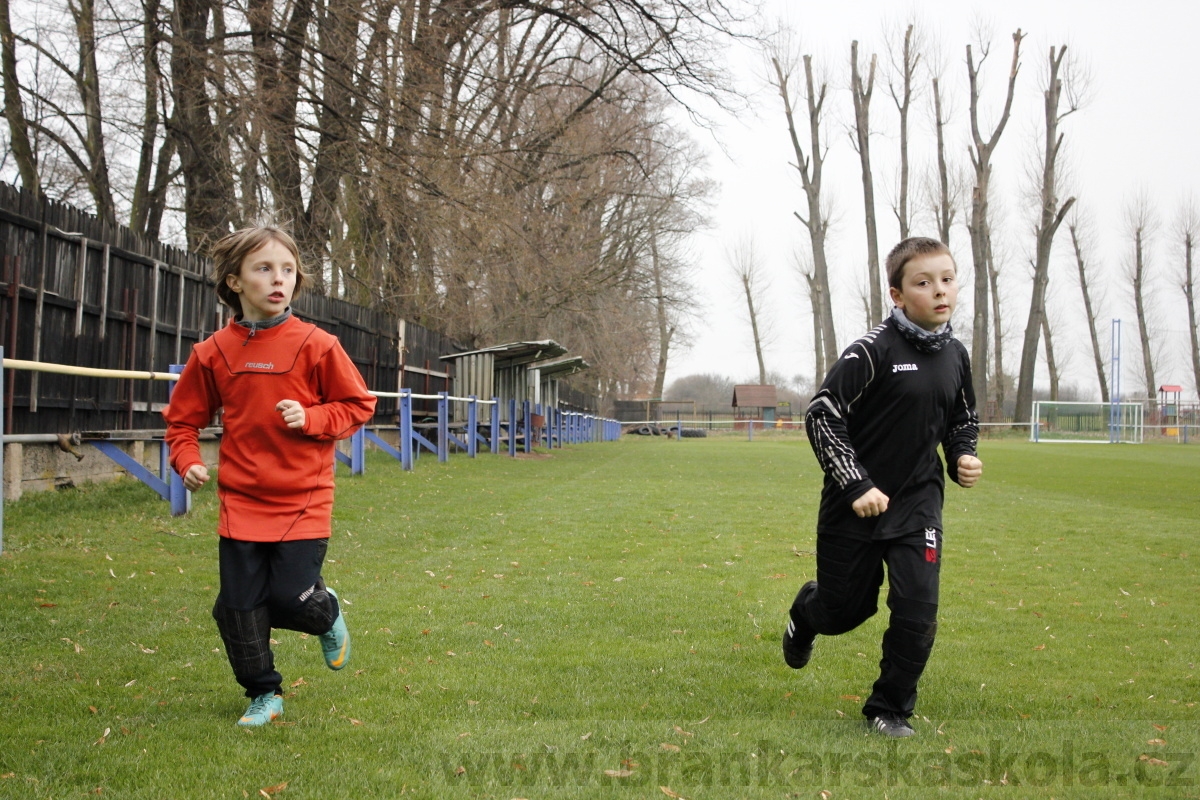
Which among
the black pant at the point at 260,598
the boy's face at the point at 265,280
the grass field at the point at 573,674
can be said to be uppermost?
the boy's face at the point at 265,280

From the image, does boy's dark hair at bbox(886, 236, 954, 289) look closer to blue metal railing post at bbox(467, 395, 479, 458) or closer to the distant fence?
the distant fence

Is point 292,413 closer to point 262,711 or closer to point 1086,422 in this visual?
point 262,711

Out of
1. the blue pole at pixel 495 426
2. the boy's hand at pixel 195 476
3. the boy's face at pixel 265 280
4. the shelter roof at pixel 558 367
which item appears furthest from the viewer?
the shelter roof at pixel 558 367

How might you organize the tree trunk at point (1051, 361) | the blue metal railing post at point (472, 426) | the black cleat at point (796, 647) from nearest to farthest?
1. the black cleat at point (796, 647)
2. the blue metal railing post at point (472, 426)
3. the tree trunk at point (1051, 361)

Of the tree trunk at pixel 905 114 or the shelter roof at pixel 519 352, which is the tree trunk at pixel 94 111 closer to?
the shelter roof at pixel 519 352

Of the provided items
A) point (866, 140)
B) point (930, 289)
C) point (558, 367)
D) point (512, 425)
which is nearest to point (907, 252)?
point (930, 289)

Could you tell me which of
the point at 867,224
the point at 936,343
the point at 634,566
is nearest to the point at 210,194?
the point at 634,566

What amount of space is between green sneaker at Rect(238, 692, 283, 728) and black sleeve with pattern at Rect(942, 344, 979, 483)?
2.50 m

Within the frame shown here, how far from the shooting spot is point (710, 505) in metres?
12.7

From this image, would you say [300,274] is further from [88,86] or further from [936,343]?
[88,86]

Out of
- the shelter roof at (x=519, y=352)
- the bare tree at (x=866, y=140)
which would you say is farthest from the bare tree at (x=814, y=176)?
the shelter roof at (x=519, y=352)

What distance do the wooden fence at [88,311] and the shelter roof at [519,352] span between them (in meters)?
9.33

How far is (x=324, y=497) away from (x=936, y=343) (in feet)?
7.25

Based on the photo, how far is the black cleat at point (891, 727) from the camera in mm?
3604
